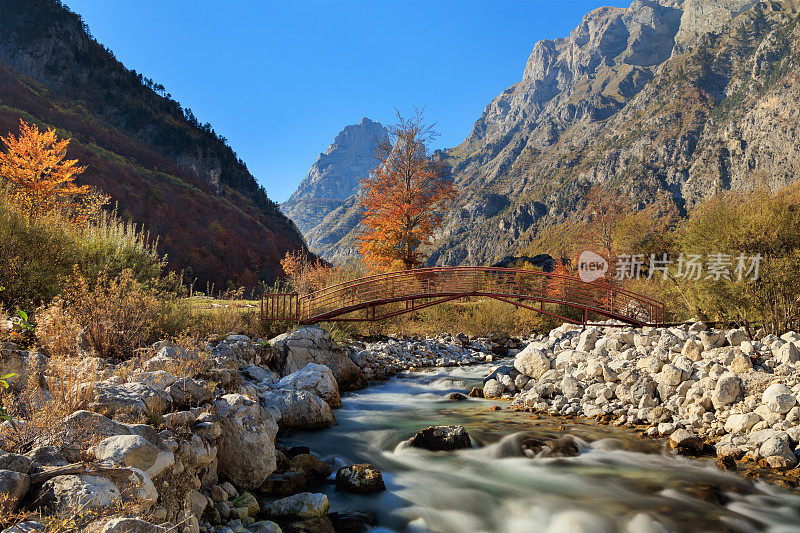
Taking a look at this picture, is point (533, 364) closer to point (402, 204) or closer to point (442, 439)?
point (442, 439)

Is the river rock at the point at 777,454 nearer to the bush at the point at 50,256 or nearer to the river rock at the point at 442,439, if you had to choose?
the river rock at the point at 442,439

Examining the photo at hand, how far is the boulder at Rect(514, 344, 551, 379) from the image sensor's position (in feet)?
44.7

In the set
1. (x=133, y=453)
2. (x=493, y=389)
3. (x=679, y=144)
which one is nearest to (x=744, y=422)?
(x=493, y=389)

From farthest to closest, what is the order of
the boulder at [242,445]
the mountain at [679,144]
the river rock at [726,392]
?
the mountain at [679,144]
the river rock at [726,392]
the boulder at [242,445]

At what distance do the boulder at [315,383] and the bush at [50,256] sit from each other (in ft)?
15.0

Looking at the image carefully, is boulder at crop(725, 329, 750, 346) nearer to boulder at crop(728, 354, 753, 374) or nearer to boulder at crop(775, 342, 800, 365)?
boulder at crop(775, 342, 800, 365)

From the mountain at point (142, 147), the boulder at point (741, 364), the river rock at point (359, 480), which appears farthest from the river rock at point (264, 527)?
the mountain at point (142, 147)

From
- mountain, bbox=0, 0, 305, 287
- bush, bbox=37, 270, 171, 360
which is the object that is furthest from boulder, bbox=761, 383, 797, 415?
mountain, bbox=0, 0, 305, 287

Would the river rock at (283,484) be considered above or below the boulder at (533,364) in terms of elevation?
below

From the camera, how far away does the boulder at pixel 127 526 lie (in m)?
2.98

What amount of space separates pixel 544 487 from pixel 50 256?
36.4 feet

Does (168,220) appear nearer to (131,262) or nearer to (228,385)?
(131,262)

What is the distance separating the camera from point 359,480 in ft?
22.9

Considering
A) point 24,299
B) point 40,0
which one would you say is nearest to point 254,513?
point 24,299
